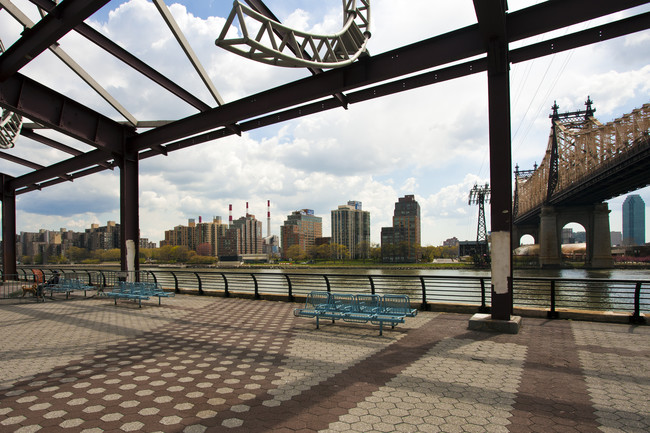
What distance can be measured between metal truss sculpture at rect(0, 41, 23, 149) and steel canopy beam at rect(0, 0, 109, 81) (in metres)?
6.19

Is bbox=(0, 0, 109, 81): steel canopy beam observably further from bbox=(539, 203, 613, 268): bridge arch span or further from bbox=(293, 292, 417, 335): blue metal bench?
bbox=(539, 203, 613, 268): bridge arch span

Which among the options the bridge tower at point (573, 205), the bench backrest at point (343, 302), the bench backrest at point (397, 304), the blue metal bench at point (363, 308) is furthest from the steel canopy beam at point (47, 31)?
the bridge tower at point (573, 205)

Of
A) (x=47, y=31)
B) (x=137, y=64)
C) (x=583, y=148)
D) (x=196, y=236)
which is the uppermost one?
(x=583, y=148)

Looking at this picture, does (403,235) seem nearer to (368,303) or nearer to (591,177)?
(591,177)

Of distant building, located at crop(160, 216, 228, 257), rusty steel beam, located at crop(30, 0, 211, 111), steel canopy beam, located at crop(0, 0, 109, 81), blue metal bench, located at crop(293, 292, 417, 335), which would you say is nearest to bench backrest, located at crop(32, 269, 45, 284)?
steel canopy beam, located at crop(0, 0, 109, 81)

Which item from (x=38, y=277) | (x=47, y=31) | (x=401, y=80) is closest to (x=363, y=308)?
(x=401, y=80)

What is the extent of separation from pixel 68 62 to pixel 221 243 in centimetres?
18358

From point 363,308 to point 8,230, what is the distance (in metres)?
24.9

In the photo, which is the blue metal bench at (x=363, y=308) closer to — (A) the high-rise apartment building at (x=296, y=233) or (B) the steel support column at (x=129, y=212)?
(B) the steel support column at (x=129, y=212)

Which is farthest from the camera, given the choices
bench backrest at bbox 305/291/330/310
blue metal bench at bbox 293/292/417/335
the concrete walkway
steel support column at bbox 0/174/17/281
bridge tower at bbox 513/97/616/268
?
bridge tower at bbox 513/97/616/268

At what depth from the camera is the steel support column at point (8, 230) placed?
22750 millimetres

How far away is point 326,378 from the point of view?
515 centimetres

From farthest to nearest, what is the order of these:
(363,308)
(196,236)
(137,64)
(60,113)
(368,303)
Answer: (196,236) → (60,113) → (137,64) → (368,303) → (363,308)

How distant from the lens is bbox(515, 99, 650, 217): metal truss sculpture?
42.1 m
